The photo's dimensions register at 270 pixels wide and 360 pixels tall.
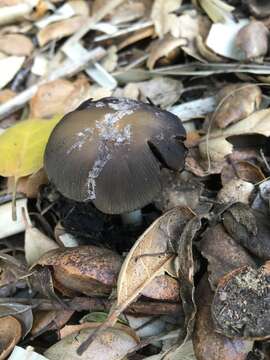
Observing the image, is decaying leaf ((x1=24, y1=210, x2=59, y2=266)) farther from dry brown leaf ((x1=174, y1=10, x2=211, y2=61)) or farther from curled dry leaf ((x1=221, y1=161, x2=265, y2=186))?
dry brown leaf ((x1=174, y1=10, x2=211, y2=61))

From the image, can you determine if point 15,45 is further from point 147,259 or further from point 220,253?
point 220,253

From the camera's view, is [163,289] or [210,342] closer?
[210,342]

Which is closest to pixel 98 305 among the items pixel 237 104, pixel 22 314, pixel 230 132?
pixel 22 314

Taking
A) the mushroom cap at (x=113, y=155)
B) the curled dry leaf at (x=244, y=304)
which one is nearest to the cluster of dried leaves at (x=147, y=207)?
the curled dry leaf at (x=244, y=304)

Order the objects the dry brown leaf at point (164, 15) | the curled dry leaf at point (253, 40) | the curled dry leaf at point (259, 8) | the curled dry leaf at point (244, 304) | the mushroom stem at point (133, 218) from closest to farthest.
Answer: the curled dry leaf at point (244, 304) < the mushroom stem at point (133, 218) < the curled dry leaf at point (253, 40) < the curled dry leaf at point (259, 8) < the dry brown leaf at point (164, 15)

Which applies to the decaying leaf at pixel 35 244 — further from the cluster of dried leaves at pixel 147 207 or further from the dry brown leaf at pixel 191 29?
the dry brown leaf at pixel 191 29

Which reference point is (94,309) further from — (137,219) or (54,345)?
(137,219)
